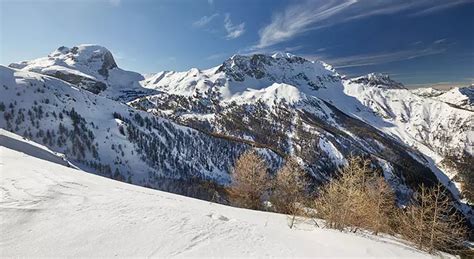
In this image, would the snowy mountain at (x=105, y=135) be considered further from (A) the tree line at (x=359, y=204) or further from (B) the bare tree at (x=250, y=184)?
(A) the tree line at (x=359, y=204)

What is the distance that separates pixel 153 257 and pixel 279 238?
3765 millimetres

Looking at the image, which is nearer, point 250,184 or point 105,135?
point 250,184

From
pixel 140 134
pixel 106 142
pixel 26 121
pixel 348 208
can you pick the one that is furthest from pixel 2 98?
pixel 348 208

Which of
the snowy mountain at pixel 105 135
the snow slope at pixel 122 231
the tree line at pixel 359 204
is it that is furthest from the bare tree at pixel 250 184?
the snowy mountain at pixel 105 135

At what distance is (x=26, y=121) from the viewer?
361 ft

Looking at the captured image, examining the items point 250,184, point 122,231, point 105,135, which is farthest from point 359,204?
point 105,135

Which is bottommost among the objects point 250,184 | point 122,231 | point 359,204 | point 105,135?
point 122,231

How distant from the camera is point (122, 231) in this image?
306 inches

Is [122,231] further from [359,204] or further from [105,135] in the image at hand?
[105,135]

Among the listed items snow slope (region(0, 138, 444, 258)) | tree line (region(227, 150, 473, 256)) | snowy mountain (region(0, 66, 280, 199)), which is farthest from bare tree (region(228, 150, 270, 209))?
snowy mountain (region(0, 66, 280, 199))

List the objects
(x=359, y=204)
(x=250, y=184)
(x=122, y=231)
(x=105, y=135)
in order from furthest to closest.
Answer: (x=105, y=135)
(x=250, y=184)
(x=359, y=204)
(x=122, y=231)

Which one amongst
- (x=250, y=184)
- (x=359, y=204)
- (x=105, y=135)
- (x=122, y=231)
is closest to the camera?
(x=122, y=231)

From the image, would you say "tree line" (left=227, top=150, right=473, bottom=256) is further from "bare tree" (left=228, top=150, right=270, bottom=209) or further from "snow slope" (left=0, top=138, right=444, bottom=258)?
"snow slope" (left=0, top=138, right=444, bottom=258)

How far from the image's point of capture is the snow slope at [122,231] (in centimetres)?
687
